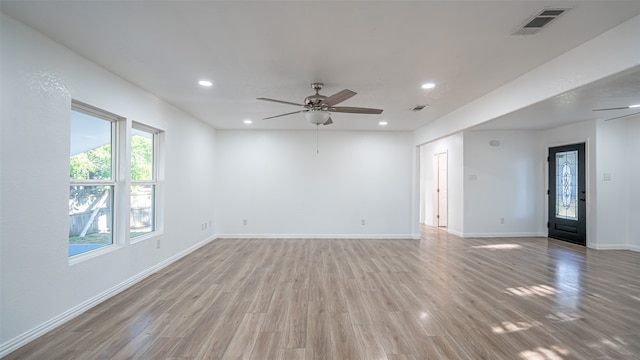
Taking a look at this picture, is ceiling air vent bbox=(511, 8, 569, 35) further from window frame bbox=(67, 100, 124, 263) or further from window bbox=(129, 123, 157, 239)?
window bbox=(129, 123, 157, 239)

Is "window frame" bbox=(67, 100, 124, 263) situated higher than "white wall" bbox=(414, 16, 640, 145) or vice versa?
"white wall" bbox=(414, 16, 640, 145)

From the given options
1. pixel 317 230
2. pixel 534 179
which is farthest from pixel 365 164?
pixel 534 179

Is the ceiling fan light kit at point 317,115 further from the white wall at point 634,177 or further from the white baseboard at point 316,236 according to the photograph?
the white wall at point 634,177

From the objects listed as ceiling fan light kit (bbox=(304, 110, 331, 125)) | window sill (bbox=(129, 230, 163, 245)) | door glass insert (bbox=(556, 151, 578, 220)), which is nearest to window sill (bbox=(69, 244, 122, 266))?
window sill (bbox=(129, 230, 163, 245))

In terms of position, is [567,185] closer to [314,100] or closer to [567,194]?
[567,194]

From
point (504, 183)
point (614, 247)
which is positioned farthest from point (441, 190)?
point (614, 247)

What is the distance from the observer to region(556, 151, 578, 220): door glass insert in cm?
602

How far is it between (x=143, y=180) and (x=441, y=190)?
297 inches

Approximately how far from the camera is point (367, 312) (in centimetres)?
277

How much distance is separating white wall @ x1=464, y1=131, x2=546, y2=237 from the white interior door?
1417 millimetres

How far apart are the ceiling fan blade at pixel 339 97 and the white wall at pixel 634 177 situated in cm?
635

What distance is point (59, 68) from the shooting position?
8.25 feet

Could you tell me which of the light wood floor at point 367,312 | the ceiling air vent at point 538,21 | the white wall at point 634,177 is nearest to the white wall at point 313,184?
the light wood floor at point 367,312

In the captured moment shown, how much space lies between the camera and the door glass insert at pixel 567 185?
6.02 metres
